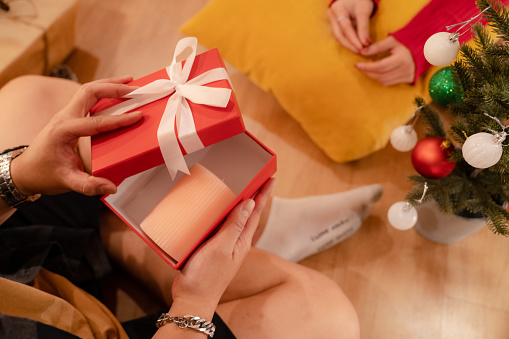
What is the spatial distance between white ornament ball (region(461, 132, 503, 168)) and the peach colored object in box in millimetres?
388

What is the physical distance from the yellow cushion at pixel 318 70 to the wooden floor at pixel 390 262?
3.7 inches

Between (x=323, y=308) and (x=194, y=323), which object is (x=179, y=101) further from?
(x=323, y=308)

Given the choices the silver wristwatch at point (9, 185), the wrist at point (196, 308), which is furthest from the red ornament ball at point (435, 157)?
the silver wristwatch at point (9, 185)

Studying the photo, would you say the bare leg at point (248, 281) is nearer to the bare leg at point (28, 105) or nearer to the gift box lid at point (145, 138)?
the bare leg at point (28, 105)

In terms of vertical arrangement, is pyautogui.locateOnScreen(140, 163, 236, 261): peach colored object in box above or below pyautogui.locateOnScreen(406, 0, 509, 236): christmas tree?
above

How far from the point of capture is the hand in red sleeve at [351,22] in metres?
0.98

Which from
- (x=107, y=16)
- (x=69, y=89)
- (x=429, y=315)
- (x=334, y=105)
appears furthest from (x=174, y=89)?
(x=107, y=16)

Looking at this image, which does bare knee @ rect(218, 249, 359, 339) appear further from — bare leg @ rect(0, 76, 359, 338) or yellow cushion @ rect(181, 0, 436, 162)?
yellow cushion @ rect(181, 0, 436, 162)

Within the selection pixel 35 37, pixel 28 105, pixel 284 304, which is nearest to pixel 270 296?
pixel 284 304

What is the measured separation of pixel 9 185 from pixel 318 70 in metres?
0.76

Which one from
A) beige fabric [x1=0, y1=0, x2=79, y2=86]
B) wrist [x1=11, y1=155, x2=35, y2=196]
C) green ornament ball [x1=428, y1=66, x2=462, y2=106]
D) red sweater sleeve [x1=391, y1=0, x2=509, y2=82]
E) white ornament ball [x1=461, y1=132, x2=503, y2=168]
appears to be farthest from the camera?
beige fabric [x1=0, y1=0, x2=79, y2=86]

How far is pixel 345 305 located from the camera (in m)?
0.74

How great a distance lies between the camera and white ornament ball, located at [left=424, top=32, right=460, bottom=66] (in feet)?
2.02

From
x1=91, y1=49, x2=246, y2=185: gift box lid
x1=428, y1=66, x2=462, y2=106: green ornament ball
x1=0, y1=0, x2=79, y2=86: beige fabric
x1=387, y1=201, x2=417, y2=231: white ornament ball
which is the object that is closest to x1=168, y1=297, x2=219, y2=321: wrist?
x1=91, y1=49, x2=246, y2=185: gift box lid
